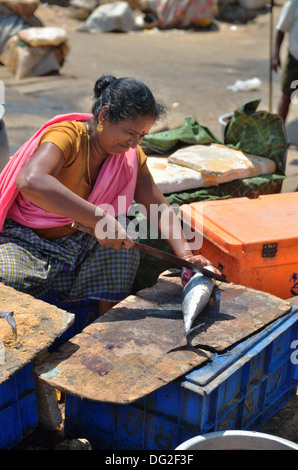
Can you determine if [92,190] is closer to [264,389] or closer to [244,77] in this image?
[264,389]

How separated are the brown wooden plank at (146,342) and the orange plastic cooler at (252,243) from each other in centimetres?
27

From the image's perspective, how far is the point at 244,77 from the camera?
931 centimetres

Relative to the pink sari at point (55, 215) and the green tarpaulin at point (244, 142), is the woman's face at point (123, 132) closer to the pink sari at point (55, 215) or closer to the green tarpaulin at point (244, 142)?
the pink sari at point (55, 215)

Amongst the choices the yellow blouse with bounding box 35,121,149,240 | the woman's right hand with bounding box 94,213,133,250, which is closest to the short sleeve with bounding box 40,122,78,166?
the yellow blouse with bounding box 35,121,149,240

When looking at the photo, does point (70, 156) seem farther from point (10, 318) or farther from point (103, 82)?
point (10, 318)

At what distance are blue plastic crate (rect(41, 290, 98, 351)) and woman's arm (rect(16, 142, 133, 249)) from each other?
0.50 metres

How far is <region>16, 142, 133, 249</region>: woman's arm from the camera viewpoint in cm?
256

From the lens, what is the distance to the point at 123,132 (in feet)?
9.01

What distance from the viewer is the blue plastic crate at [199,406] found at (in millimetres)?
2164

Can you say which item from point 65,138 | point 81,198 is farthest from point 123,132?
point 81,198

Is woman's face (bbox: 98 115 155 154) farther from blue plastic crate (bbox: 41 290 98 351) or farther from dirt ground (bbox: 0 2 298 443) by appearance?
dirt ground (bbox: 0 2 298 443)

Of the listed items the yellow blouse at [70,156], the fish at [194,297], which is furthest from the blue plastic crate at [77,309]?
the fish at [194,297]

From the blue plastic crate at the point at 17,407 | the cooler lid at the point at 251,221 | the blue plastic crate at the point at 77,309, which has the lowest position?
the blue plastic crate at the point at 77,309

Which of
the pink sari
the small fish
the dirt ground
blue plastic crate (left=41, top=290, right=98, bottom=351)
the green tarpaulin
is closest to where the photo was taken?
the small fish
